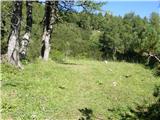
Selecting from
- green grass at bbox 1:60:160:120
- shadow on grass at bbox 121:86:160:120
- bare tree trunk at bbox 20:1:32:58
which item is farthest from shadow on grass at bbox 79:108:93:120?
bare tree trunk at bbox 20:1:32:58

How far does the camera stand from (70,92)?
618 inches

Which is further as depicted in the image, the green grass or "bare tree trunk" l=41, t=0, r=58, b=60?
"bare tree trunk" l=41, t=0, r=58, b=60

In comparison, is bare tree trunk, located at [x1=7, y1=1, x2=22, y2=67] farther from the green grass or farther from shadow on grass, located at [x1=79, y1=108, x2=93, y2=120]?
shadow on grass, located at [x1=79, y1=108, x2=93, y2=120]

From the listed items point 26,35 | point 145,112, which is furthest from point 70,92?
point 26,35

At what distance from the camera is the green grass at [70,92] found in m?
12.5

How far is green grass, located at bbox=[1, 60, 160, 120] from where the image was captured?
12.5 meters

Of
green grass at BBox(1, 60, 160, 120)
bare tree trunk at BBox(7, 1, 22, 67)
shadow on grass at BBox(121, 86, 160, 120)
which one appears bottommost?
shadow on grass at BBox(121, 86, 160, 120)

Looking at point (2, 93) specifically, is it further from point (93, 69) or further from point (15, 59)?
point (93, 69)

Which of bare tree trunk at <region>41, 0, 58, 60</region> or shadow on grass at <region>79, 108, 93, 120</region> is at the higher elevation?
bare tree trunk at <region>41, 0, 58, 60</region>

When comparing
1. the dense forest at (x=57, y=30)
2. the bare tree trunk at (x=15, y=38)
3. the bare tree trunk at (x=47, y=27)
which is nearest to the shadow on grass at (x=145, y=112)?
the dense forest at (x=57, y=30)

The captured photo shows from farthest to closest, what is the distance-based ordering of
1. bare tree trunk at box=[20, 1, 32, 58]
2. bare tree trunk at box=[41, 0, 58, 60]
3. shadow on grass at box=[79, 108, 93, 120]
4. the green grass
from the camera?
bare tree trunk at box=[41, 0, 58, 60]
bare tree trunk at box=[20, 1, 32, 58]
shadow on grass at box=[79, 108, 93, 120]
the green grass

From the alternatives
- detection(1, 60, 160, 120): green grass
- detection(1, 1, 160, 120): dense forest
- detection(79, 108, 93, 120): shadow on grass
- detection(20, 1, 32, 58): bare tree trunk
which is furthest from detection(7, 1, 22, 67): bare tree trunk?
detection(79, 108, 93, 120): shadow on grass

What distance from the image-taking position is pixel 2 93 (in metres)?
13.6

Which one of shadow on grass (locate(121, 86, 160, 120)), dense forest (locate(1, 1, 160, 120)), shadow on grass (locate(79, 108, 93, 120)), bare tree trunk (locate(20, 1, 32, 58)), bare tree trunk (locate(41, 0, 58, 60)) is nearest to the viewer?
dense forest (locate(1, 1, 160, 120))
